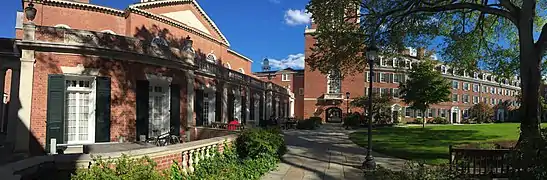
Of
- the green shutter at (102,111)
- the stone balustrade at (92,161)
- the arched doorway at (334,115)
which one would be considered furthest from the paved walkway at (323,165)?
the arched doorway at (334,115)

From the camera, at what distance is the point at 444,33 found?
18.7 m

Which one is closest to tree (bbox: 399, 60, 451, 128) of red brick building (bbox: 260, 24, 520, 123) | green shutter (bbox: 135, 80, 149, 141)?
red brick building (bbox: 260, 24, 520, 123)

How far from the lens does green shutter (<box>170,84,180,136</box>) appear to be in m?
16.0

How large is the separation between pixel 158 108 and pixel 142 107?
53.6 inches

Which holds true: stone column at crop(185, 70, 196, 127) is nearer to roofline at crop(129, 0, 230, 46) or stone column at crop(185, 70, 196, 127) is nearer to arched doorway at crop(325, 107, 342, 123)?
roofline at crop(129, 0, 230, 46)

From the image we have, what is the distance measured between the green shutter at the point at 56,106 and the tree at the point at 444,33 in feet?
31.8

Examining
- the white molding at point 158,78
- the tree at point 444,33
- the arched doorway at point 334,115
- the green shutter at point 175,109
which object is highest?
the tree at point 444,33

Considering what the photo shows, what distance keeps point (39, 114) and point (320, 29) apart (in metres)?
11.0

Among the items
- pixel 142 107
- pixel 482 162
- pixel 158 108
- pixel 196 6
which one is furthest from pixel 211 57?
pixel 482 162

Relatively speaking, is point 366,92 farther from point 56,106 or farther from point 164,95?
point 56,106

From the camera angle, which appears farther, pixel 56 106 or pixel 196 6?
pixel 196 6

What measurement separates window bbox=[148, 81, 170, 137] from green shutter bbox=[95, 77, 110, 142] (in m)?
1.90

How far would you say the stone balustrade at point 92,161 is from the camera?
5789mm

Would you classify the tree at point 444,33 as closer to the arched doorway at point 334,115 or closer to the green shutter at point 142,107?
the green shutter at point 142,107
